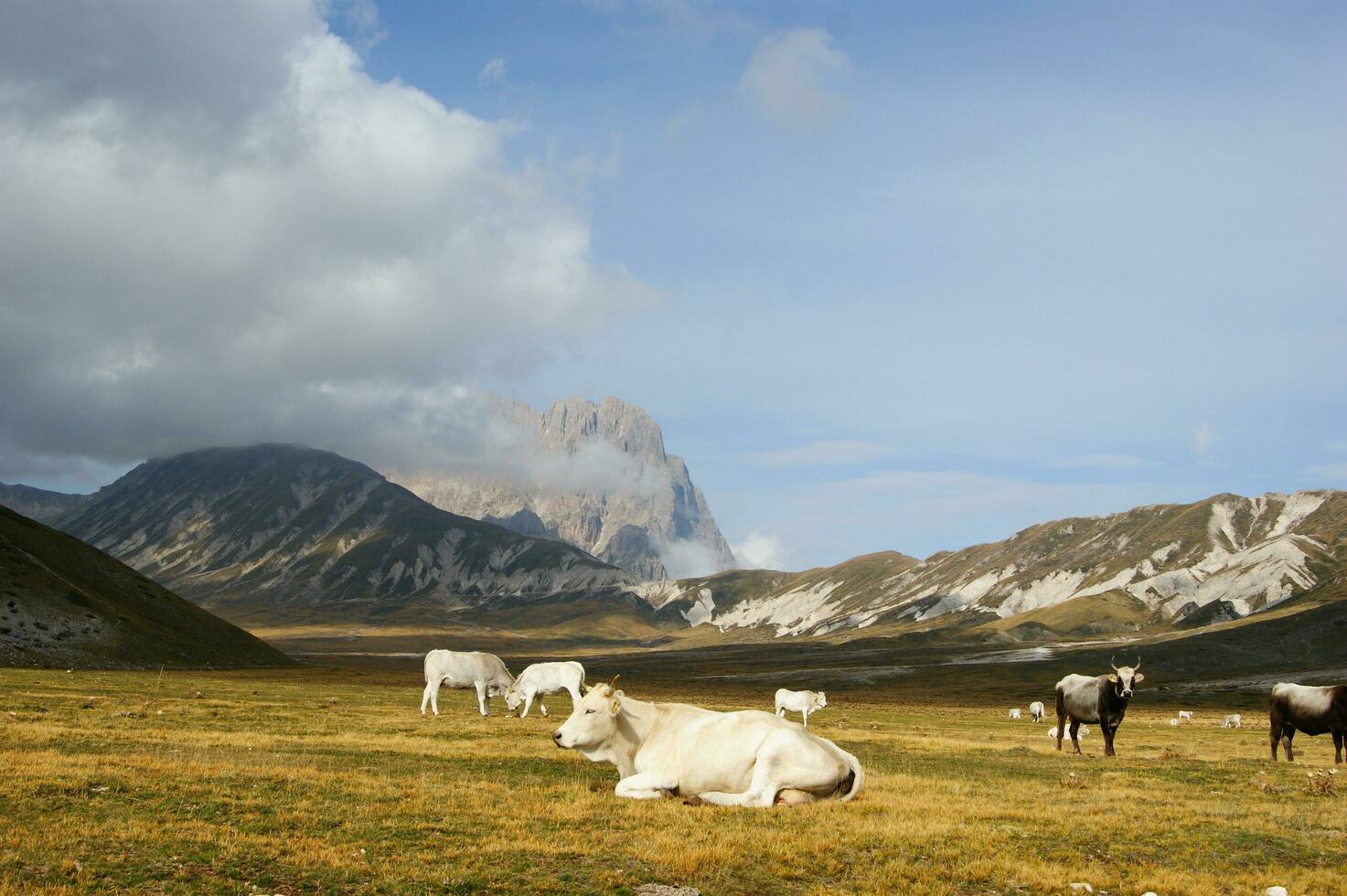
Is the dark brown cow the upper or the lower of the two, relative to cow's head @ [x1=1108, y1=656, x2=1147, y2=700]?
lower

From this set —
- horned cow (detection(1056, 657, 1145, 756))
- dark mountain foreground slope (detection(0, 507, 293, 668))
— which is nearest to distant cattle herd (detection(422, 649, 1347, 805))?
horned cow (detection(1056, 657, 1145, 756))

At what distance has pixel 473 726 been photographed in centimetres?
3259

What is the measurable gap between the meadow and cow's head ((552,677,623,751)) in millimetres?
1070

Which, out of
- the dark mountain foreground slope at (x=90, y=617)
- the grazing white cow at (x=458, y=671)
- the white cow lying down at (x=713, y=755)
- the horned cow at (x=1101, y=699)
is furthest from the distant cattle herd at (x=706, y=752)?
the dark mountain foreground slope at (x=90, y=617)

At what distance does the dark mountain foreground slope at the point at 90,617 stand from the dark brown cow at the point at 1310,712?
285ft

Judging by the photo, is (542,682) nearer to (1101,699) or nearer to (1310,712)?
(1101,699)

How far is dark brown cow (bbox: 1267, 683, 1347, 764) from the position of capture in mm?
30375

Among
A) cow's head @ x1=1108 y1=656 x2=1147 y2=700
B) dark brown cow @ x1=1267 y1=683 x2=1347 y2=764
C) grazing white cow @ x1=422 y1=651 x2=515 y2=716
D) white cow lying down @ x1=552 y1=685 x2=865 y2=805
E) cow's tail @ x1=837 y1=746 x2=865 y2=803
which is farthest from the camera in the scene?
grazing white cow @ x1=422 y1=651 x2=515 y2=716

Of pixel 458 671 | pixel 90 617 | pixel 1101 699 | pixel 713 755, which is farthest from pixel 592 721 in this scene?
Answer: pixel 90 617

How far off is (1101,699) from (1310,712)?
6.60 meters

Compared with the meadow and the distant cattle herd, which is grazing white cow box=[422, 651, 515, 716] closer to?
the meadow

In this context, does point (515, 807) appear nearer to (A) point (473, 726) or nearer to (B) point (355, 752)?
(B) point (355, 752)

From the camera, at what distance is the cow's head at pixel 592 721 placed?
57.9 ft

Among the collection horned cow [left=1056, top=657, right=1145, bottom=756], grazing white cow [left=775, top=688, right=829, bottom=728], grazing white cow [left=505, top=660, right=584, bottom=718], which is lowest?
grazing white cow [left=775, top=688, right=829, bottom=728]
